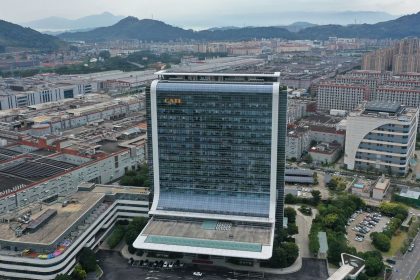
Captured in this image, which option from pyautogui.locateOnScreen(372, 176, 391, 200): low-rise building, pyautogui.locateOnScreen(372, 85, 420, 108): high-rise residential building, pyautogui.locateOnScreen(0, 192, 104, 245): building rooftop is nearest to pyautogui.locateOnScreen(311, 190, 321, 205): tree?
pyautogui.locateOnScreen(372, 176, 391, 200): low-rise building

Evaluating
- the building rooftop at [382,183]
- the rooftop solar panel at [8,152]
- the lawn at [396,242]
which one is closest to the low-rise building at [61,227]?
the rooftop solar panel at [8,152]

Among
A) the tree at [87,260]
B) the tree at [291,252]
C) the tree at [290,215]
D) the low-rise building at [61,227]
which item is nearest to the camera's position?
the low-rise building at [61,227]

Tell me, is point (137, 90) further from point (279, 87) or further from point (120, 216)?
point (279, 87)

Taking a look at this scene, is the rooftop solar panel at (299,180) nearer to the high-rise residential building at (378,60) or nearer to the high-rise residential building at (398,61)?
the high-rise residential building at (398,61)

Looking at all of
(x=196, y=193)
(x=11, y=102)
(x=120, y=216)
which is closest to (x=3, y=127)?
(x=11, y=102)

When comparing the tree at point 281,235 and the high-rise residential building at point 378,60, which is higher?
the high-rise residential building at point 378,60

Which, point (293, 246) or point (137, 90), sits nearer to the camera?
point (293, 246)

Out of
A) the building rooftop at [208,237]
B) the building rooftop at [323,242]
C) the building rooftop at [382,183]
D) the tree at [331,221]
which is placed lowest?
the building rooftop at [323,242]
